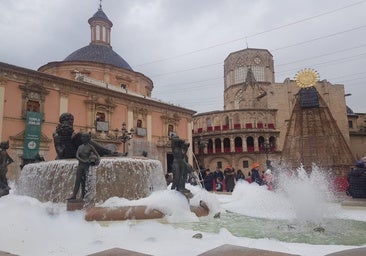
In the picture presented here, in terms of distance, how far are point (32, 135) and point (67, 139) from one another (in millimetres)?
16024

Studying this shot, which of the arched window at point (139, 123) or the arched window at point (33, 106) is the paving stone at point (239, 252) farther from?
the arched window at point (139, 123)

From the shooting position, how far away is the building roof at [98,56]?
3077 cm

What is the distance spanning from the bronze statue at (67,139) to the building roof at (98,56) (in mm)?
23980

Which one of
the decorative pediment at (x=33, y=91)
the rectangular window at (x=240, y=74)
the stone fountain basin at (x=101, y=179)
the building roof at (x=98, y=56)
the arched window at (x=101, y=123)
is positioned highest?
the rectangular window at (x=240, y=74)

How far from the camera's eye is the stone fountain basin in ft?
21.0

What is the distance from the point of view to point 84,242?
12.5 ft

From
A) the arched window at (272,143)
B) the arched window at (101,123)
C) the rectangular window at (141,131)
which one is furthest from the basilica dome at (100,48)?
the arched window at (272,143)

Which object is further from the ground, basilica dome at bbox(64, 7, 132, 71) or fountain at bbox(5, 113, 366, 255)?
basilica dome at bbox(64, 7, 132, 71)

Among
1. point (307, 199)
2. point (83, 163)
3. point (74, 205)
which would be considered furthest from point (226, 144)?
point (74, 205)

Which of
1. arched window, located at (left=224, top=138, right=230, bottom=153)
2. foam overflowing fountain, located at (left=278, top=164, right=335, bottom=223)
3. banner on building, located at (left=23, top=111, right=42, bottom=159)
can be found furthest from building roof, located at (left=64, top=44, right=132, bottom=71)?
foam overflowing fountain, located at (left=278, top=164, right=335, bottom=223)

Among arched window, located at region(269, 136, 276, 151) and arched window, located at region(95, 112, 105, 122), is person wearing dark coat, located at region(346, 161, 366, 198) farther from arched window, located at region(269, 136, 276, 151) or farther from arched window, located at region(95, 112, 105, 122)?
arched window, located at region(269, 136, 276, 151)

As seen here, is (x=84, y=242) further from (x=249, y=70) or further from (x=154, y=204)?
(x=249, y=70)

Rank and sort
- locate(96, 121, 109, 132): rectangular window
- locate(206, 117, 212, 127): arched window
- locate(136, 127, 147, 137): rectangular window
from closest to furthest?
locate(96, 121, 109, 132): rectangular window < locate(136, 127, 147, 137): rectangular window < locate(206, 117, 212, 127): arched window

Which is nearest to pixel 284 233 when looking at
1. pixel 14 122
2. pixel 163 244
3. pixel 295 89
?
pixel 163 244
